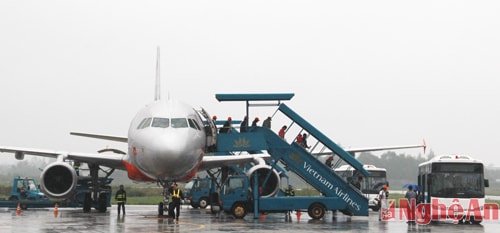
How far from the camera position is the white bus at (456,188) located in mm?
25016

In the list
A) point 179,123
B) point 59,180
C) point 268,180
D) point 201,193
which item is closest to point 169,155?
point 179,123

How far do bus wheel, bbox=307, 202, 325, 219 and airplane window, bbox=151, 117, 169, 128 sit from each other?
5926mm

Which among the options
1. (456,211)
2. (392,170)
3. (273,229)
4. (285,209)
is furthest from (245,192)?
(392,170)

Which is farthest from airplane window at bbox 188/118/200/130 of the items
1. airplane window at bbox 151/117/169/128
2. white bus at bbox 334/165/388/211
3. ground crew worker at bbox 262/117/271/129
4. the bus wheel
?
white bus at bbox 334/165/388/211

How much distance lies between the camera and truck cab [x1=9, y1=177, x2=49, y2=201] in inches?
1401

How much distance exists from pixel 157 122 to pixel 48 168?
19.6 feet

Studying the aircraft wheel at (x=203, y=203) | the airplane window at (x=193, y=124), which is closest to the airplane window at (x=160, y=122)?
the airplane window at (x=193, y=124)

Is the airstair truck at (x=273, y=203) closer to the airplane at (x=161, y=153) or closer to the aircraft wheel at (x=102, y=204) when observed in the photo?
the airplane at (x=161, y=153)

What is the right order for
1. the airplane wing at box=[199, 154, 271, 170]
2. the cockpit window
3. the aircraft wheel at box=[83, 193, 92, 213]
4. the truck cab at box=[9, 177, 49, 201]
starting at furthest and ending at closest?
1. the truck cab at box=[9, 177, 49, 201]
2. the aircraft wheel at box=[83, 193, 92, 213]
3. the airplane wing at box=[199, 154, 271, 170]
4. the cockpit window

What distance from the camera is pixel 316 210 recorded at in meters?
24.4

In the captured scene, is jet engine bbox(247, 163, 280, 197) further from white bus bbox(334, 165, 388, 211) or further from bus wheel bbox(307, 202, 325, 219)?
white bus bbox(334, 165, 388, 211)

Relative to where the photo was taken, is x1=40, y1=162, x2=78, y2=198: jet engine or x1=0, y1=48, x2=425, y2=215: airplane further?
x1=40, y1=162, x2=78, y2=198: jet engine

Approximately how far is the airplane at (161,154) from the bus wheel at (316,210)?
10.6 ft

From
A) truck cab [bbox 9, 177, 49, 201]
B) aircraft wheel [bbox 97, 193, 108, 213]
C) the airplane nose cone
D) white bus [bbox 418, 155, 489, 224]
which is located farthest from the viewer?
truck cab [bbox 9, 177, 49, 201]
